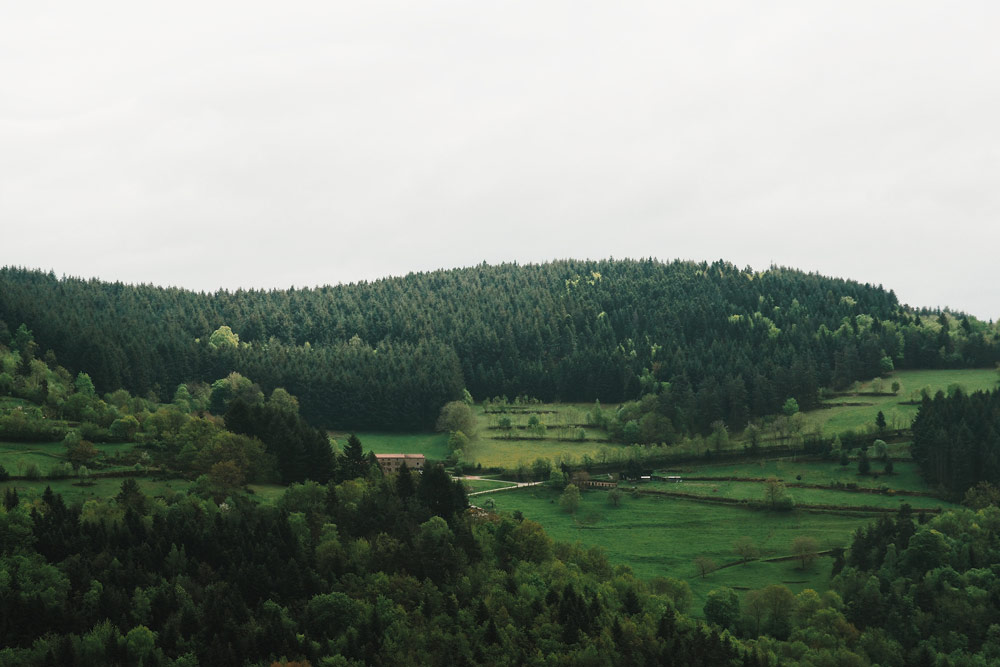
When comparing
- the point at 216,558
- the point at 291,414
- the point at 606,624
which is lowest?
the point at 606,624

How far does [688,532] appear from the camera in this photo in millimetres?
147125

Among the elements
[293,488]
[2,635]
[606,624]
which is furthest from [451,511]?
[2,635]

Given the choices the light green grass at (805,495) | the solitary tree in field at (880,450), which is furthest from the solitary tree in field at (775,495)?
the solitary tree in field at (880,450)

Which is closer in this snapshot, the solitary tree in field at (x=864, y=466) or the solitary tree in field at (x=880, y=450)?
the solitary tree in field at (x=864, y=466)

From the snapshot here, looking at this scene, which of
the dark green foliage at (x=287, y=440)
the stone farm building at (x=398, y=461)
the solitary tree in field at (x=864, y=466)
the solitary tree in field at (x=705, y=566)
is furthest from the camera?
the stone farm building at (x=398, y=461)

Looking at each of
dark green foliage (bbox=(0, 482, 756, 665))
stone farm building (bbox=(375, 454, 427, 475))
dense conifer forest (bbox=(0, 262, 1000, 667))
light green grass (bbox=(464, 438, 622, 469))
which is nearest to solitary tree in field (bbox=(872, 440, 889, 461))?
dense conifer forest (bbox=(0, 262, 1000, 667))

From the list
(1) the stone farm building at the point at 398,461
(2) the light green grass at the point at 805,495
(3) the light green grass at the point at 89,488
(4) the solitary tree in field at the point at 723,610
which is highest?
(3) the light green grass at the point at 89,488

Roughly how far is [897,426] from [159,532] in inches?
5215

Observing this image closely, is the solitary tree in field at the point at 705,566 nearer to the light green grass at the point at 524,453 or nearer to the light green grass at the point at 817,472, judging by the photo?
the light green grass at the point at 817,472

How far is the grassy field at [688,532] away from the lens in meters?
132

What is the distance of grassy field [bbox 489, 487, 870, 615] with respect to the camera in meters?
132

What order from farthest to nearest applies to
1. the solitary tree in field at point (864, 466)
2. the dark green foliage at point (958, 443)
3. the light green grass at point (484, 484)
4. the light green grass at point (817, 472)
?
1. the light green grass at point (484, 484)
2. the solitary tree in field at point (864, 466)
3. the light green grass at point (817, 472)
4. the dark green foliage at point (958, 443)

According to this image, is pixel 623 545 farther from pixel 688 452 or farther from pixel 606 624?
pixel 688 452

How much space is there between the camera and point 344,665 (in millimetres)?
92062
